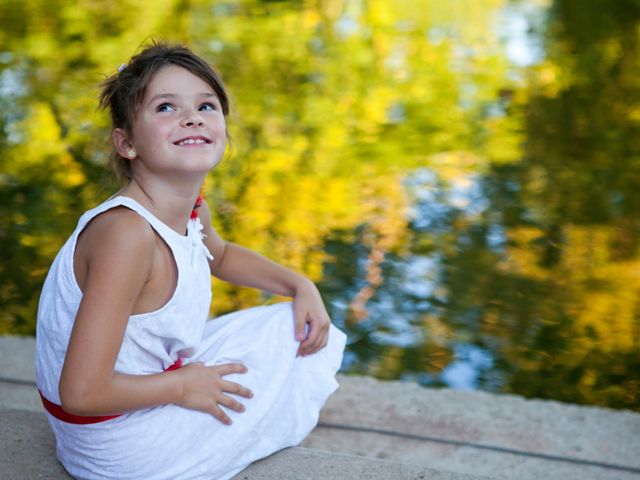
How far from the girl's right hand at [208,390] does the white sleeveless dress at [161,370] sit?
0.05 ft

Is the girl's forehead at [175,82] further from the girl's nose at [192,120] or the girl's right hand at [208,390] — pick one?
the girl's right hand at [208,390]

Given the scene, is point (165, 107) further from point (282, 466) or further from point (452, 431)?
point (452, 431)

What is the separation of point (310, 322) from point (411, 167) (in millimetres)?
2446

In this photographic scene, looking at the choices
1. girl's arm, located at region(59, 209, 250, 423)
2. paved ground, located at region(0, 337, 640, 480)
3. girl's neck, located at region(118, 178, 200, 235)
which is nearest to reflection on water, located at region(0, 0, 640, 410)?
paved ground, located at region(0, 337, 640, 480)

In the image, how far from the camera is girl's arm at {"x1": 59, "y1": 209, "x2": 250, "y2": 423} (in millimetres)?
1379

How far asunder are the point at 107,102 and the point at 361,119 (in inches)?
125

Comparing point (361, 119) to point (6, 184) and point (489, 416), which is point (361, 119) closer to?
point (6, 184)

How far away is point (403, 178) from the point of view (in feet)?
13.3

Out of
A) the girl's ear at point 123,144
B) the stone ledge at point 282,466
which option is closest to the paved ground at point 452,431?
the stone ledge at point 282,466

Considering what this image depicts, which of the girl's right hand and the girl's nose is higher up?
the girl's nose

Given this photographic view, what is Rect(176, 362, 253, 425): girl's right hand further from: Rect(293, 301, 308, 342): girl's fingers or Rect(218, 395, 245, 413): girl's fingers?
Rect(293, 301, 308, 342): girl's fingers

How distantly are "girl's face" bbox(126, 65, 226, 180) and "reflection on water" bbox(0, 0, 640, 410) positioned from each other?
1233 millimetres

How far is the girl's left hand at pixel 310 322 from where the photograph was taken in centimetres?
179

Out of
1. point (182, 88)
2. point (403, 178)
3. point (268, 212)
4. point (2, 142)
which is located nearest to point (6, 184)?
point (2, 142)
